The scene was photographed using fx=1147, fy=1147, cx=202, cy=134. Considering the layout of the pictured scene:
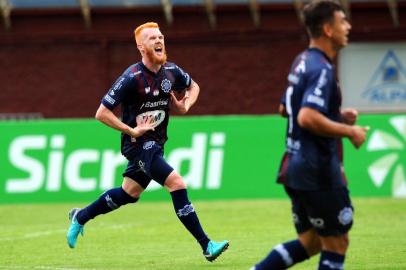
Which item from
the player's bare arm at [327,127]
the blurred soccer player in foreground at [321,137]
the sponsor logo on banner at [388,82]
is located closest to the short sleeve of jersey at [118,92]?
the blurred soccer player in foreground at [321,137]

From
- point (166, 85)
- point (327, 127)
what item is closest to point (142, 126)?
point (166, 85)

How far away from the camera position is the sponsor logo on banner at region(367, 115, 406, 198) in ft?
65.8

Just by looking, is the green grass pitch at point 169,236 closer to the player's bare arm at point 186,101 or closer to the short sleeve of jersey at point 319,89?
the player's bare arm at point 186,101

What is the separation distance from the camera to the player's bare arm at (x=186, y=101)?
12.0m

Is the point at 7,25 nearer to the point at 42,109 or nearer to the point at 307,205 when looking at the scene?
the point at 42,109

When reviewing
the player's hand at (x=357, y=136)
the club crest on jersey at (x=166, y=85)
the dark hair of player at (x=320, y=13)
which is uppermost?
the dark hair of player at (x=320, y=13)

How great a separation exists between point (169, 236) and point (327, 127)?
23.6 ft

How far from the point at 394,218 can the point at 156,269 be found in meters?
6.43

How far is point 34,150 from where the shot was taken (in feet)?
66.2

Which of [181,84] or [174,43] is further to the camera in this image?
[174,43]

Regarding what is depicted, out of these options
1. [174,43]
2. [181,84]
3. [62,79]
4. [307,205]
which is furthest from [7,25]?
[307,205]

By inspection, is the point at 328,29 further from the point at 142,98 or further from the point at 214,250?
the point at 142,98

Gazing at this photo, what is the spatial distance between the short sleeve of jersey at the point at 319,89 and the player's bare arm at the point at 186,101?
13.8 ft

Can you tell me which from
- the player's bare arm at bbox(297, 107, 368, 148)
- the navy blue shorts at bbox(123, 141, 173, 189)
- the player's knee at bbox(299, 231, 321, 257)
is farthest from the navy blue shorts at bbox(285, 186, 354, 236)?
the navy blue shorts at bbox(123, 141, 173, 189)
